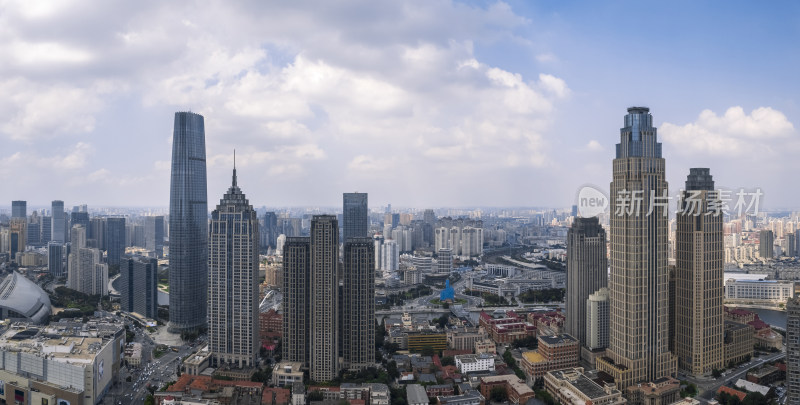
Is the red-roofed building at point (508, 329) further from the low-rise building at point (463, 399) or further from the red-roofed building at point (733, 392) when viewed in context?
the red-roofed building at point (733, 392)

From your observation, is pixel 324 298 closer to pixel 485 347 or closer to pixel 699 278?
pixel 485 347

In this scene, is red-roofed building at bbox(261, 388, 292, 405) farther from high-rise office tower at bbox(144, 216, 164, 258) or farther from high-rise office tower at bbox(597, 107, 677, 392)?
high-rise office tower at bbox(144, 216, 164, 258)

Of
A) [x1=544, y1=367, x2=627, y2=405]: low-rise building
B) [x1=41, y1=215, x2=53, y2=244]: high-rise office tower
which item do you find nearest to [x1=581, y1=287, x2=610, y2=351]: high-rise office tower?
[x1=544, y1=367, x2=627, y2=405]: low-rise building

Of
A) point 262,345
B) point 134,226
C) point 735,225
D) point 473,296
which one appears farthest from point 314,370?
point 134,226

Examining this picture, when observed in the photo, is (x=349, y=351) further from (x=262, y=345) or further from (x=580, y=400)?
(x=580, y=400)

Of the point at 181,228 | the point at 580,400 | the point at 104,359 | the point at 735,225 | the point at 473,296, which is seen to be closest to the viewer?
the point at 580,400

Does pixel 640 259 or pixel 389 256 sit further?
pixel 389 256

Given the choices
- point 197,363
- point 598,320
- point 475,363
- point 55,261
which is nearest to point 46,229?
point 55,261
